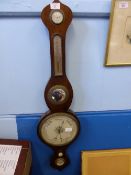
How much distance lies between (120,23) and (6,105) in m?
0.65

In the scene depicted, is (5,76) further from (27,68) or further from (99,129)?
(99,129)

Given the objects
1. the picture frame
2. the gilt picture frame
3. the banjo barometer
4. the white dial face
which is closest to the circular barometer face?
the banjo barometer

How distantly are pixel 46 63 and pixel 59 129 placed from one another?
33cm

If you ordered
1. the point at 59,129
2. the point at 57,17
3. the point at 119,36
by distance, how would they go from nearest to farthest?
the point at 57,17
the point at 119,36
the point at 59,129

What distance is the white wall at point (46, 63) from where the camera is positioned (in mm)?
1056

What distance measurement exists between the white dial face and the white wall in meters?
0.07

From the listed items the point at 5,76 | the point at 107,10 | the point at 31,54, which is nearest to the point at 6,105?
the point at 5,76

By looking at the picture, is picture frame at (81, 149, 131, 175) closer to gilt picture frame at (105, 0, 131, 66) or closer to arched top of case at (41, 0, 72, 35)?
gilt picture frame at (105, 0, 131, 66)

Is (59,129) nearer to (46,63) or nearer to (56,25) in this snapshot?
(46,63)

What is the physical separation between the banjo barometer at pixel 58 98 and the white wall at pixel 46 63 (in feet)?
0.21

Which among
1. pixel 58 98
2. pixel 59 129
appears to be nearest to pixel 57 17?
pixel 58 98

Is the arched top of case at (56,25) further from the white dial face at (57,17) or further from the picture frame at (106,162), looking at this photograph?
the picture frame at (106,162)

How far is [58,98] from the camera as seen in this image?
1140 mm

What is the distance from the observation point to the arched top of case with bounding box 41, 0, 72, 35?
39.1 inches
